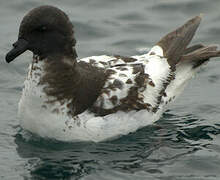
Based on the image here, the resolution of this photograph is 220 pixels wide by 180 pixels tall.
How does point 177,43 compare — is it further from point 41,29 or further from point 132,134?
point 41,29

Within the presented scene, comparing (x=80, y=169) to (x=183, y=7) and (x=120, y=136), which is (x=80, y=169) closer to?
(x=120, y=136)

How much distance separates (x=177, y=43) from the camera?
1341cm

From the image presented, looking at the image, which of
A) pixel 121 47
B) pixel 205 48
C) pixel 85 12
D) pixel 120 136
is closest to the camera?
pixel 120 136

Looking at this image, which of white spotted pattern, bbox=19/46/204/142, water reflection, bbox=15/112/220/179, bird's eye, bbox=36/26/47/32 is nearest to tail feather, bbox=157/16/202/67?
white spotted pattern, bbox=19/46/204/142

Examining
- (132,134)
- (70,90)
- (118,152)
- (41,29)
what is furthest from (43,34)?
(132,134)

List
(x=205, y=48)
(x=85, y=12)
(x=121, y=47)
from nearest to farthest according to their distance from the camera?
(x=205, y=48)
(x=121, y=47)
(x=85, y=12)

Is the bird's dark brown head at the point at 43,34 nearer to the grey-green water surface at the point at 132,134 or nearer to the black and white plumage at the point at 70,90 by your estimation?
the black and white plumage at the point at 70,90

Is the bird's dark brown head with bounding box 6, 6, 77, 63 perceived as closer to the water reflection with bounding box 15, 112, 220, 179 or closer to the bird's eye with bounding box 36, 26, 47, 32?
the bird's eye with bounding box 36, 26, 47, 32

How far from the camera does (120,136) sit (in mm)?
11883

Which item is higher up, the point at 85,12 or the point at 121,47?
the point at 85,12

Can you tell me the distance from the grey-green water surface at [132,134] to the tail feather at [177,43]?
3.55ft

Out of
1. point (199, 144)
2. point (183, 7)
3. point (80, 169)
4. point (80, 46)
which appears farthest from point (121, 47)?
point (80, 169)

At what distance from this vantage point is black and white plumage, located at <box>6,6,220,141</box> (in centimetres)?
1109

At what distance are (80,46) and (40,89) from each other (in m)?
5.77
